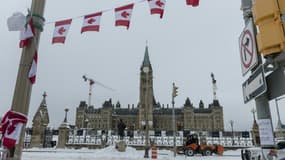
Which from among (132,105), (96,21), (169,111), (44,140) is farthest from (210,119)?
(96,21)

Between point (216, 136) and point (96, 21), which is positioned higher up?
point (96, 21)

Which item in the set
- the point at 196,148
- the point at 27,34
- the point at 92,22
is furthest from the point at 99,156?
the point at 27,34

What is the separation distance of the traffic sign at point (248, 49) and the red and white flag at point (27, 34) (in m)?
2.64

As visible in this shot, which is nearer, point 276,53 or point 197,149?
point 276,53

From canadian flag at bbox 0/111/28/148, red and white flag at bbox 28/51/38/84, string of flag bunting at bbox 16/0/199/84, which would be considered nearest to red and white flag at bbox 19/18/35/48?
red and white flag at bbox 28/51/38/84

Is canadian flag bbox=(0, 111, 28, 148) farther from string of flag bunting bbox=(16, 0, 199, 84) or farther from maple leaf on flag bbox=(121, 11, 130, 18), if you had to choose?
maple leaf on flag bbox=(121, 11, 130, 18)

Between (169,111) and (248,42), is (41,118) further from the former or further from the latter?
(169,111)

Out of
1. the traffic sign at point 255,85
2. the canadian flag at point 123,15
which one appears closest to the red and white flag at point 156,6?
the canadian flag at point 123,15

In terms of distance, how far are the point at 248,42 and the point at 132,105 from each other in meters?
135

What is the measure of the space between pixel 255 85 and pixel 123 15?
5.89m

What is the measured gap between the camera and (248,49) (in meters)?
2.66

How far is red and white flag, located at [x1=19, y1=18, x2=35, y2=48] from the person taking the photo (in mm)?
2949

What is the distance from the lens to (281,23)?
2244 mm

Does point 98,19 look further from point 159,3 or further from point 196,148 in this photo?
point 196,148
